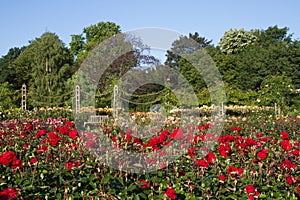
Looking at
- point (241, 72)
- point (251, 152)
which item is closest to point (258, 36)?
point (241, 72)

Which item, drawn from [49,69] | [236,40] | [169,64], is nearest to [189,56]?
[169,64]

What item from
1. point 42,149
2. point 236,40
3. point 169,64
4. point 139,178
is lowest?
point 139,178

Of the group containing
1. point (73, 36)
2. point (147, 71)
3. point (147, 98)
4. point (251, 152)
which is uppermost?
point (73, 36)

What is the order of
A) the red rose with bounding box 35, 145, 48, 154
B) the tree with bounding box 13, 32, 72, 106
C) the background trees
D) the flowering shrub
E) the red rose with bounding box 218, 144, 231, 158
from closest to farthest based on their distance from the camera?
the flowering shrub → the red rose with bounding box 218, 144, 231, 158 → the red rose with bounding box 35, 145, 48, 154 → the background trees → the tree with bounding box 13, 32, 72, 106

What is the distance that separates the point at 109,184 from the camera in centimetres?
243

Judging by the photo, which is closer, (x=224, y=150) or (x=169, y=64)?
(x=224, y=150)

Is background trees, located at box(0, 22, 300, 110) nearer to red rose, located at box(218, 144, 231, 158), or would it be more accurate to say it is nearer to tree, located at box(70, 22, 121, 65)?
tree, located at box(70, 22, 121, 65)

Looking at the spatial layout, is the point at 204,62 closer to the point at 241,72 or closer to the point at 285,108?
the point at 241,72

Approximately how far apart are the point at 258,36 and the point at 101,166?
1330 inches

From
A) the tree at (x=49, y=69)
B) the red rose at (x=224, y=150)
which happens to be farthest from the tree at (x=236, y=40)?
the red rose at (x=224, y=150)

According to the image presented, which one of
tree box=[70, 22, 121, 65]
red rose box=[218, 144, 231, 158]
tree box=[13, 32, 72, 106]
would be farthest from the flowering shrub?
tree box=[70, 22, 121, 65]

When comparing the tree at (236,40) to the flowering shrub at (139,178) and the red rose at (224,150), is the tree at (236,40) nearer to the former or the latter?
the flowering shrub at (139,178)

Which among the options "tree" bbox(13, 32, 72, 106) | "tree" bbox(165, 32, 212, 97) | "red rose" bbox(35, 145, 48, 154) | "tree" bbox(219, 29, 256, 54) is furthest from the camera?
"tree" bbox(219, 29, 256, 54)

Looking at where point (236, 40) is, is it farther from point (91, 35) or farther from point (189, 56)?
point (91, 35)
